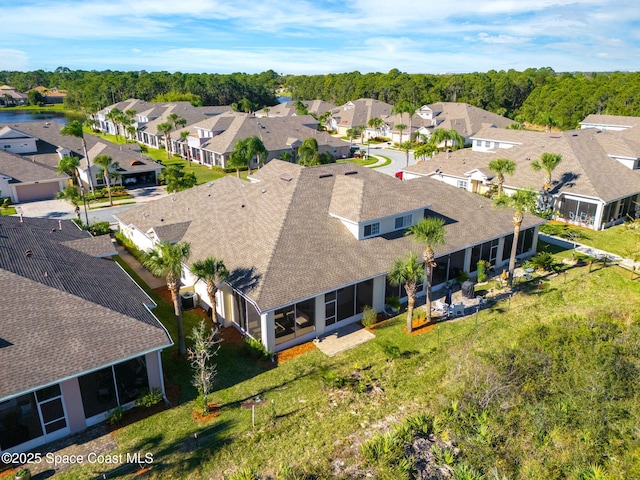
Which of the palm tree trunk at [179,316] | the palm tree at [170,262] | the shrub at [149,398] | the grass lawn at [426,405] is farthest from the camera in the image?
the palm tree trunk at [179,316]

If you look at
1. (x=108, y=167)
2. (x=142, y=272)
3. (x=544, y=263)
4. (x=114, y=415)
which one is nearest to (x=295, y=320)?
(x=114, y=415)

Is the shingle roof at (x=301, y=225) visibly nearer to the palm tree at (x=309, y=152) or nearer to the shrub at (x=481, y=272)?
the shrub at (x=481, y=272)

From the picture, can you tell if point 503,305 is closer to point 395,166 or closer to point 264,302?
point 264,302

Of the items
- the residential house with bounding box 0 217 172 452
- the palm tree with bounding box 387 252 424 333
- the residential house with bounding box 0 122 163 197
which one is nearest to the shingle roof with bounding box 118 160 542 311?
the palm tree with bounding box 387 252 424 333

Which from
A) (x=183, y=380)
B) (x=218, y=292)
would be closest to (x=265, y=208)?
(x=218, y=292)

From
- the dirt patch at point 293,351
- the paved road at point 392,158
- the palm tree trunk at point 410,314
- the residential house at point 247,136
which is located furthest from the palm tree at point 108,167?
the palm tree trunk at point 410,314

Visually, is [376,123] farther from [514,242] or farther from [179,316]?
[179,316]

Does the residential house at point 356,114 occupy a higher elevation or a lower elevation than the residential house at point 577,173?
higher

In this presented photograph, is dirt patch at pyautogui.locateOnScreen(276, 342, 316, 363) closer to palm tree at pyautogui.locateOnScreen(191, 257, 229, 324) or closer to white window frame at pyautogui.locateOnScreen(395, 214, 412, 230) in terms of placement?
palm tree at pyautogui.locateOnScreen(191, 257, 229, 324)
